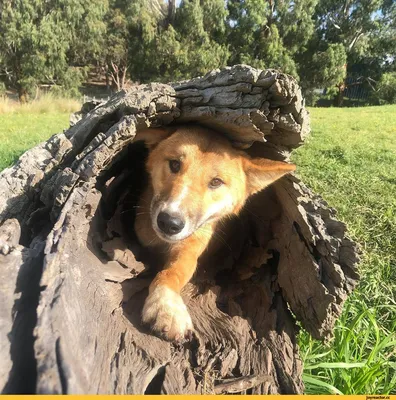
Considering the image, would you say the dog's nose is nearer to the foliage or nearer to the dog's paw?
the dog's paw

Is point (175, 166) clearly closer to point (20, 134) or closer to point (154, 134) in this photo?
point (154, 134)

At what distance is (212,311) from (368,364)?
1.19 m

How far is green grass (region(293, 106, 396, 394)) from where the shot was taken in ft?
9.06

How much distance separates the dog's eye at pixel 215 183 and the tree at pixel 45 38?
27615mm

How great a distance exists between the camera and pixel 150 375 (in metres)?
2.15

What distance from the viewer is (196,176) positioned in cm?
334

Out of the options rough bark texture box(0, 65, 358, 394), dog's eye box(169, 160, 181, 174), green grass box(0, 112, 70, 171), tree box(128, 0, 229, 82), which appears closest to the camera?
rough bark texture box(0, 65, 358, 394)

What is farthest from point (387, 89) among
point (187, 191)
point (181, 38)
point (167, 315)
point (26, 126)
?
point (167, 315)

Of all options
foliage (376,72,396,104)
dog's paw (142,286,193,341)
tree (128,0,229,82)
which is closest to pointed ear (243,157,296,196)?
dog's paw (142,286,193,341)

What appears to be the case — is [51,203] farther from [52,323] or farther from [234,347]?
[234,347]

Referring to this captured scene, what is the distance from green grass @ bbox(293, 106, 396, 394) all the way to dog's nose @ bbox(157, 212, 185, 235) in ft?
4.55

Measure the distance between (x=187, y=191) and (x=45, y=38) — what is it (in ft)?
96.0

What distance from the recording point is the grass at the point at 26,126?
7324 millimetres

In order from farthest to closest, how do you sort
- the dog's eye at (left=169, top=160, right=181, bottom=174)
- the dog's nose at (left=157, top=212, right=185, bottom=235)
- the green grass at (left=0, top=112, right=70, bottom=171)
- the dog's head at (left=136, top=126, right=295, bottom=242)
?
the green grass at (left=0, top=112, right=70, bottom=171) → the dog's eye at (left=169, top=160, right=181, bottom=174) → the dog's head at (left=136, top=126, right=295, bottom=242) → the dog's nose at (left=157, top=212, right=185, bottom=235)
